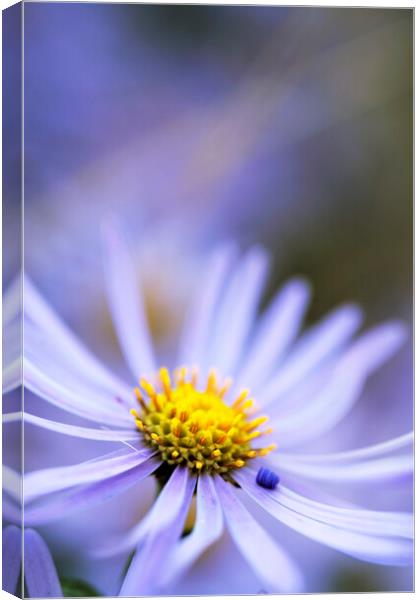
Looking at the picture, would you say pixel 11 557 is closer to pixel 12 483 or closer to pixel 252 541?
pixel 12 483

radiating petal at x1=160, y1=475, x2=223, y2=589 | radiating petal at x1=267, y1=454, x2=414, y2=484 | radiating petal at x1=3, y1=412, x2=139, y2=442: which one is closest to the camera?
radiating petal at x1=160, y1=475, x2=223, y2=589

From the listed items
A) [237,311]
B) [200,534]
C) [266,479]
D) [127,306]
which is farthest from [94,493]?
[237,311]

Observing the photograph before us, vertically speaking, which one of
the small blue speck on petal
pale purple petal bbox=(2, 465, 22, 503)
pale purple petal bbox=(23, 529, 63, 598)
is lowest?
pale purple petal bbox=(23, 529, 63, 598)

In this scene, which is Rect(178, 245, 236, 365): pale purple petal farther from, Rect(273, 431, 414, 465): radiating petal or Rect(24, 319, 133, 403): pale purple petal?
Rect(273, 431, 414, 465): radiating petal

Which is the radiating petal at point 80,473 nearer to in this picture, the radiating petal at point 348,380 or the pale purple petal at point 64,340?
the pale purple petal at point 64,340

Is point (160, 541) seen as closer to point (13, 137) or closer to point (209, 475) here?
point (209, 475)

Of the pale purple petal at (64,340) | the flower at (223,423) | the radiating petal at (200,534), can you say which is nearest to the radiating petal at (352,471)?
the flower at (223,423)

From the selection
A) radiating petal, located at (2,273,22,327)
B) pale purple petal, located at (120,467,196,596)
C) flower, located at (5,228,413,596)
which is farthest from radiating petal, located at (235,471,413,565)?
radiating petal, located at (2,273,22,327)

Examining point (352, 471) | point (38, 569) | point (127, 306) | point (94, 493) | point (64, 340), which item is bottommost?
point (38, 569)
